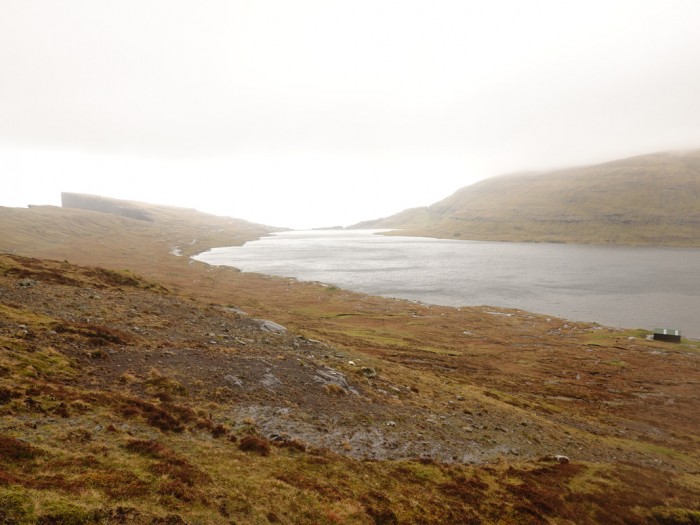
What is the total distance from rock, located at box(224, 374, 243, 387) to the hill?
158 mm

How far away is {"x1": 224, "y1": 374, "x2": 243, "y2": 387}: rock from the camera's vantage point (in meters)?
25.0

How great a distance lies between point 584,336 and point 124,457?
81.7 metres

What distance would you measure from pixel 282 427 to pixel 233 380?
18.6ft

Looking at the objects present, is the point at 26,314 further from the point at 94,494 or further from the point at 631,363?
the point at 631,363

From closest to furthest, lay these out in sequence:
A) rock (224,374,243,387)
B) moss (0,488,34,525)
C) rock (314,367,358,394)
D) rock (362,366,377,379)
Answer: moss (0,488,34,525)
rock (224,374,243,387)
rock (314,367,358,394)
rock (362,366,377,379)

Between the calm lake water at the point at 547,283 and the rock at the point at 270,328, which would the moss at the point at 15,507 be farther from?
the calm lake water at the point at 547,283

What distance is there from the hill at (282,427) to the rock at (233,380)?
16 cm

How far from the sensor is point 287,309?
85188 mm

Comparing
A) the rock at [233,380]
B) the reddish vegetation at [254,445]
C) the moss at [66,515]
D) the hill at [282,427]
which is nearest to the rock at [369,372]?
the hill at [282,427]

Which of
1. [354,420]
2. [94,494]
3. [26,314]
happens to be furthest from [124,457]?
[26,314]

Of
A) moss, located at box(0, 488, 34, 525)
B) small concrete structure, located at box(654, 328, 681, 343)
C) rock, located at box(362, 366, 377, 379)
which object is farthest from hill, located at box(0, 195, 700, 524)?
small concrete structure, located at box(654, 328, 681, 343)

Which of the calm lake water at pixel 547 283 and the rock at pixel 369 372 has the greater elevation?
the rock at pixel 369 372

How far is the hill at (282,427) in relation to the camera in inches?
518

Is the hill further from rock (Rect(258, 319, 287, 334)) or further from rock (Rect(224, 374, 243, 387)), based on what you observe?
rock (Rect(258, 319, 287, 334))
